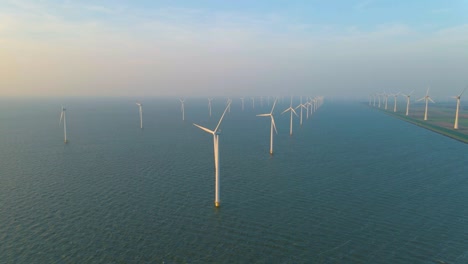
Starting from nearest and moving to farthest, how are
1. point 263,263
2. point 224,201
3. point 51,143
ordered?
Result: point 263,263, point 224,201, point 51,143

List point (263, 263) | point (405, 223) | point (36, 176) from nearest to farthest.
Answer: point (263, 263), point (405, 223), point (36, 176)

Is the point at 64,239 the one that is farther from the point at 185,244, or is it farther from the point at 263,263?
the point at 263,263

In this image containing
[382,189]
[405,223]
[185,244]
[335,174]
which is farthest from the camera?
[335,174]

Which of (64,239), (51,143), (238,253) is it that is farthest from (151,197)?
(51,143)

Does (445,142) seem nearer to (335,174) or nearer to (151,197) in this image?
(335,174)

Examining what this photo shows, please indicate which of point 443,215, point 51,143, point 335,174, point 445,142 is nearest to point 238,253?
point 443,215

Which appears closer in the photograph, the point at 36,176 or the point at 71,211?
the point at 71,211
